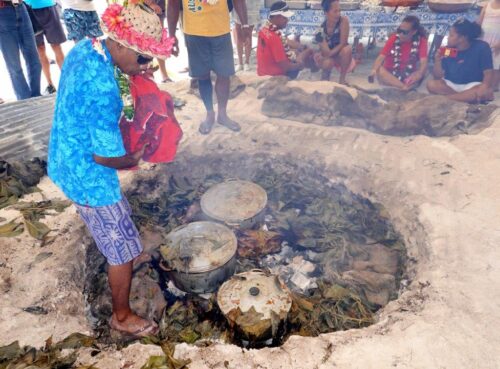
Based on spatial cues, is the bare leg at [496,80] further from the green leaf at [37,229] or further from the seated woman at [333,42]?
the green leaf at [37,229]

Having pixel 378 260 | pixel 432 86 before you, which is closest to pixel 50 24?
pixel 378 260

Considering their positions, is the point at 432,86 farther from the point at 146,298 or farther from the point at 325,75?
the point at 146,298

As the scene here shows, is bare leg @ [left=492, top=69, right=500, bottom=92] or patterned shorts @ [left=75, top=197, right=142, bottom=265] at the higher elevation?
patterned shorts @ [left=75, top=197, right=142, bottom=265]

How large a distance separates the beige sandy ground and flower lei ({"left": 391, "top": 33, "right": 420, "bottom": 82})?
228 centimetres

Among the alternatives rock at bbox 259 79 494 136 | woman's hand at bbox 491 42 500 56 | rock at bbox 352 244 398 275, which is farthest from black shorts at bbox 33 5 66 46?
woman's hand at bbox 491 42 500 56

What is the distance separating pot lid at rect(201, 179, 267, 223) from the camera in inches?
157

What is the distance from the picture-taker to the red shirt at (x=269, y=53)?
6.55 metres

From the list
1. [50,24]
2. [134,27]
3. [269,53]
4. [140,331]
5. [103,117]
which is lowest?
[140,331]

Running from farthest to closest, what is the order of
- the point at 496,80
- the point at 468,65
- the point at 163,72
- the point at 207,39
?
the point at 163,72 → the point at 496,80 → the point at 468,65 → the point at 207,39

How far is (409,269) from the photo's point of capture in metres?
3.38

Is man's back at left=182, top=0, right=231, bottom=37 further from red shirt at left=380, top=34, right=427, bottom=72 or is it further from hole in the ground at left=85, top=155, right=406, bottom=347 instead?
red shirt at left=380, top=34, right=427, bottom=72

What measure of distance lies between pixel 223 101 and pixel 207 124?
0.44 m

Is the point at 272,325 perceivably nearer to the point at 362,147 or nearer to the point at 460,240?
the point at 460,240

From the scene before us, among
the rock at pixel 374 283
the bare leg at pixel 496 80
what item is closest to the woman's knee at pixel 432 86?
the bare leg at pixel 496 80
